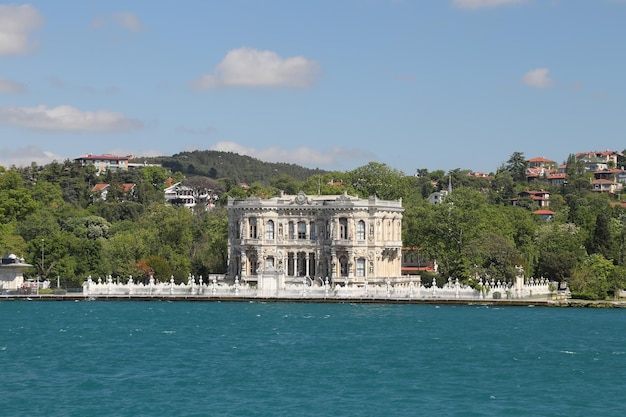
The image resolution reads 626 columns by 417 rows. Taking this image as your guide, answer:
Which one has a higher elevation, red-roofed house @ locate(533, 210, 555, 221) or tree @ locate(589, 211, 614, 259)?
red-roofed house @ locate(533, 210, 555, 221)

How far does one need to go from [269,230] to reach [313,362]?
45178 mm

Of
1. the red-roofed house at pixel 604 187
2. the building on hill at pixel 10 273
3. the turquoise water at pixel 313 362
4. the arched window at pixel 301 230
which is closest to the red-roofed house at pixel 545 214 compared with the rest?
the red-roofed house at pixel 604 187

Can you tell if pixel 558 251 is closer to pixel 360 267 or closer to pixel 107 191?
pixel 360 267

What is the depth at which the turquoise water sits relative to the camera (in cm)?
4725

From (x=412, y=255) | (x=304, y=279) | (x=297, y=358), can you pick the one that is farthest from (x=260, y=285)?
(x=297, y=358)

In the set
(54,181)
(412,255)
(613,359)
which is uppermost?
(54,181)

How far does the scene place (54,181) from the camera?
17275 cm

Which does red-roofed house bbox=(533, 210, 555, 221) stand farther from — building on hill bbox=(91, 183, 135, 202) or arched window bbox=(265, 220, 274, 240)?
arched window bbox=(265, 220, 274, 240)

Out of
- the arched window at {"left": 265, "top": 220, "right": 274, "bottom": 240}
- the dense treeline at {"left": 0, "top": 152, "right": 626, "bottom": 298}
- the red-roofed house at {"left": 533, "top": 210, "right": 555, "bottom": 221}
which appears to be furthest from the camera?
the red-roofed house at {"left": 533, "top": 210, "right": 555, "bottom": 221}

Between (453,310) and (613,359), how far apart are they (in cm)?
2636

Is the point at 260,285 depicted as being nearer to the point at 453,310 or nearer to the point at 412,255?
the point at 453,310

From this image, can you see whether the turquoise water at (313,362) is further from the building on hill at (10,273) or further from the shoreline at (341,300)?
the building on hill at (10,273)

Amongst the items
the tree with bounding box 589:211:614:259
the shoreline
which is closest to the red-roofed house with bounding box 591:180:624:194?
the tree with bounding box 589:211:614:259

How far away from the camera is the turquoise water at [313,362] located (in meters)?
47.2
